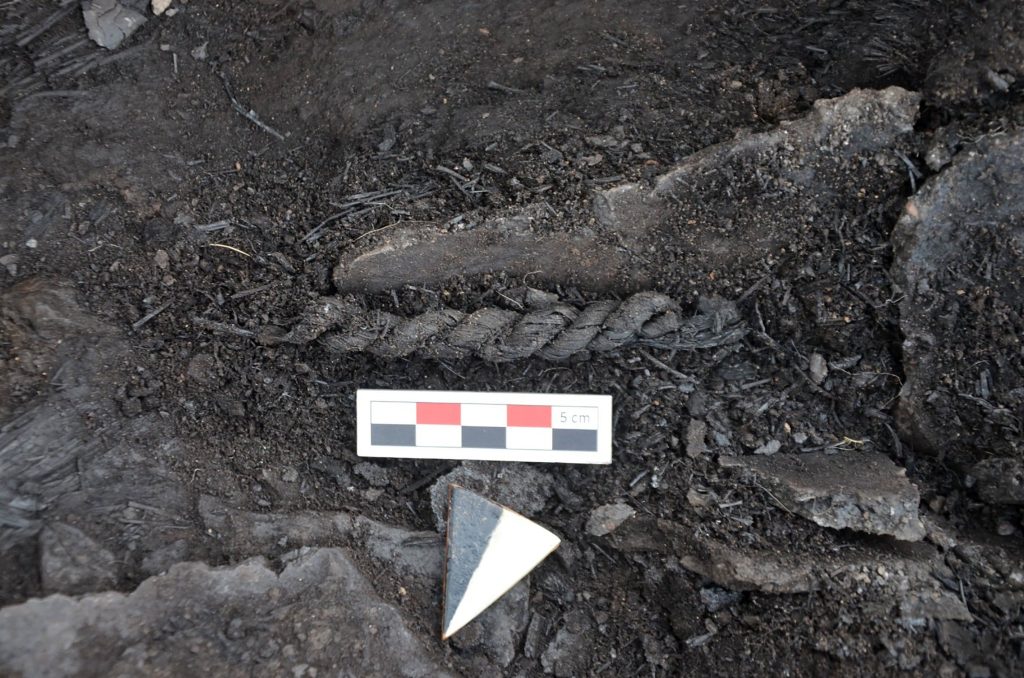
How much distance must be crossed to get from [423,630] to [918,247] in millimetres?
2271

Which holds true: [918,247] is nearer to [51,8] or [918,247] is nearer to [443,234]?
[443,234]

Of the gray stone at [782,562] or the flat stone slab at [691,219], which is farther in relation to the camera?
the flat stone slab at [691,219]

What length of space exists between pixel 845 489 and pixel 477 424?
1.37m

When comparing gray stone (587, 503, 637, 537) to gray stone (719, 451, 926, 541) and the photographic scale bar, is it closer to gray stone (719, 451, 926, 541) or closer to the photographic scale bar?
the photographic scale bar

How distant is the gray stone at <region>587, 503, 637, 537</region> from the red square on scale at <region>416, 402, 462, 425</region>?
2.12ft

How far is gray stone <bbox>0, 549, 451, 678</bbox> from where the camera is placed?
2.19 meters

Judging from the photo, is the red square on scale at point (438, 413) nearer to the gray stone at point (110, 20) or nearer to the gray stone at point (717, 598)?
the gray stone at point (717, 598)

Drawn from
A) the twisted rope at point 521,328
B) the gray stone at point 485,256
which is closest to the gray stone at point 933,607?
the twisted rope at point 521,328

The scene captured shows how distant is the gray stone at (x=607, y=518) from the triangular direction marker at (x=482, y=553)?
152 mm

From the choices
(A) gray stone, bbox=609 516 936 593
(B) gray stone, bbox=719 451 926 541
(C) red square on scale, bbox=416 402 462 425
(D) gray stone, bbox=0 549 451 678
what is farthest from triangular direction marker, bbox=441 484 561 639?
(B) gray stone, bbox=719 451 926 541

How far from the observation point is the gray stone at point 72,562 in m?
2.37

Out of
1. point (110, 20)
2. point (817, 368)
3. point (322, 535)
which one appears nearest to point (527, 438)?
point (322, 535)

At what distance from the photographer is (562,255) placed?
8.63 feet

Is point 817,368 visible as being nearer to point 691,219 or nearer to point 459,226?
point 691,219
